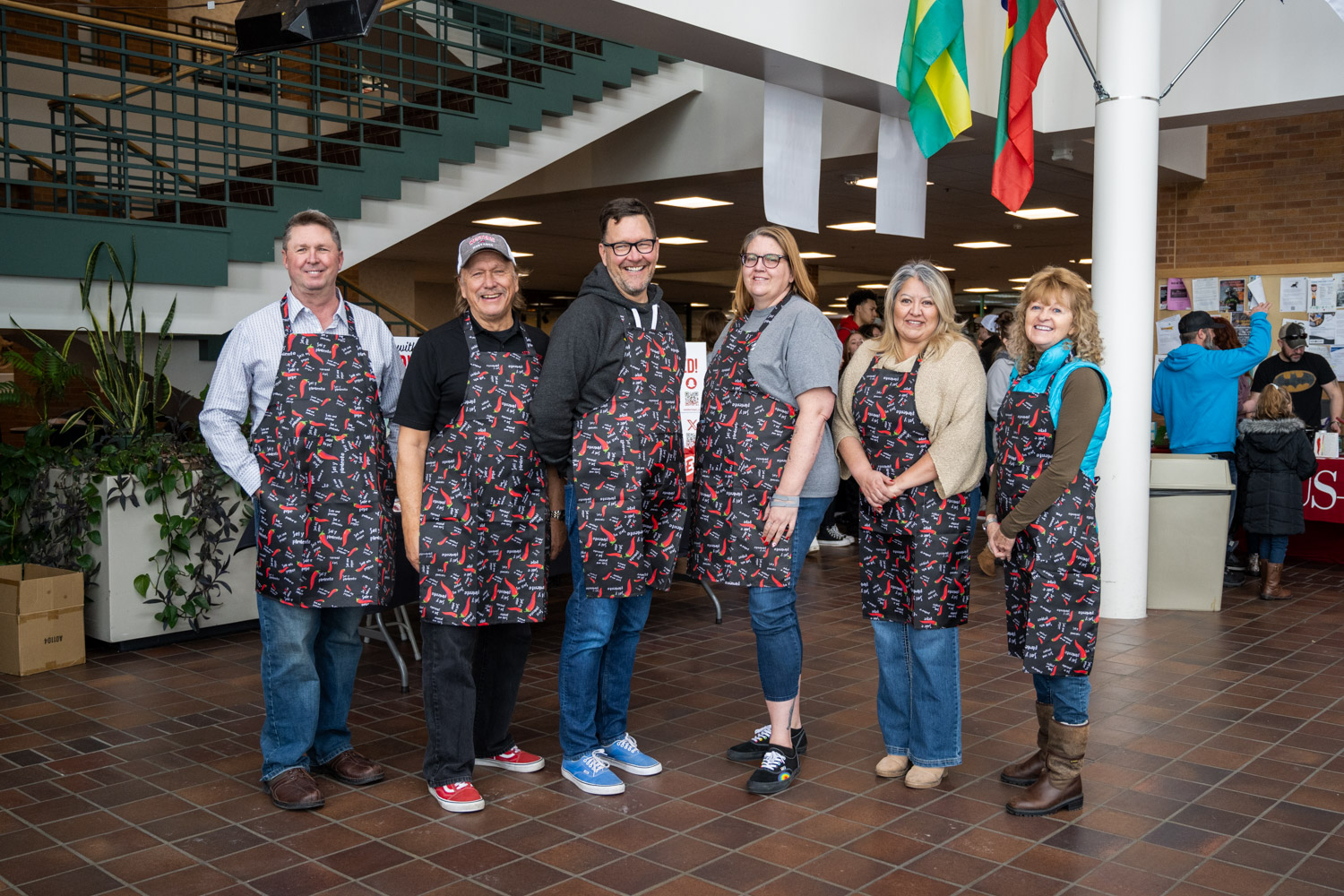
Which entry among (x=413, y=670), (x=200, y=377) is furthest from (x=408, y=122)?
(x=413, y=670)

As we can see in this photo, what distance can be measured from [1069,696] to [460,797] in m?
1.83

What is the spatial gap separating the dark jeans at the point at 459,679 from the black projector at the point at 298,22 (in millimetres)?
2094

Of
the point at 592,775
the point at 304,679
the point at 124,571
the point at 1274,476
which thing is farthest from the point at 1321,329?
the point at 124,571

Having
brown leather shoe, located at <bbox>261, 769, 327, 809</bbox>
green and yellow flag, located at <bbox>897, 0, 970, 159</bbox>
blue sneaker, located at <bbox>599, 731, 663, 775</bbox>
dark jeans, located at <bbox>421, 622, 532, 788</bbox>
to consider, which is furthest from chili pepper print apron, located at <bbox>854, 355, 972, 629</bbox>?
green and yellow flag, located at <bbox>897, 0, 970, 159</bbox>

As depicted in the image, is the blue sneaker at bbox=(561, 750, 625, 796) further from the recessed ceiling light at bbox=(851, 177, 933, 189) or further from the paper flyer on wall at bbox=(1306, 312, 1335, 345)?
the paper flyer on wall at bbox=(1306, 312, 1335, 345)

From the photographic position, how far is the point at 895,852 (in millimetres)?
3053

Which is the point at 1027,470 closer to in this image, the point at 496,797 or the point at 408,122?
the point at 496,797

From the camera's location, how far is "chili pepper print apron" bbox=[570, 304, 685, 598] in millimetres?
3301

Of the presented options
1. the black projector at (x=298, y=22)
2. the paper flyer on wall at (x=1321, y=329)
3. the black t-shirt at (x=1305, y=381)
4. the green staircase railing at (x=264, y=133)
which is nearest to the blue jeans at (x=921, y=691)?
the black projector at (x=298, y=22)

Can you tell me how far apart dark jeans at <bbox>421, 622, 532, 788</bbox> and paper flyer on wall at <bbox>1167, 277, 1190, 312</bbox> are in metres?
7.50

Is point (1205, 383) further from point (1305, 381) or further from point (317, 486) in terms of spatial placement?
point (317, 486)

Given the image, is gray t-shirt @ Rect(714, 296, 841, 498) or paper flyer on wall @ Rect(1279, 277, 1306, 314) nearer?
gray t-shirt @ Rect(714, 296, 841, 498)

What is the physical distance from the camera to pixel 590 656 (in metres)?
3.43

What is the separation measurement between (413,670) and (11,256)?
3.01 metres
